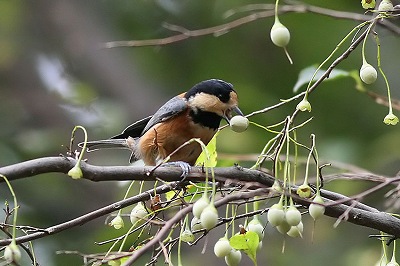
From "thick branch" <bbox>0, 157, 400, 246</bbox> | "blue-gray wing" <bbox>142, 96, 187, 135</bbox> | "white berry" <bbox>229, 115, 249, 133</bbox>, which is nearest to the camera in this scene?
"thick branch" <bbox>0, 157, 400, 246</bbox>

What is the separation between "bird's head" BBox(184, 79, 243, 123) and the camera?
2998mm

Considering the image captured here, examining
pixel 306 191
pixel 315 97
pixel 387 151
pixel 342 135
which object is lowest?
pixel 306 191

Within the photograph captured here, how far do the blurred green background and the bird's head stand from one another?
1.54m

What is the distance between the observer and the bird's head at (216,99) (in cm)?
300

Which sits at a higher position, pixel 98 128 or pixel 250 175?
pixel 98 128

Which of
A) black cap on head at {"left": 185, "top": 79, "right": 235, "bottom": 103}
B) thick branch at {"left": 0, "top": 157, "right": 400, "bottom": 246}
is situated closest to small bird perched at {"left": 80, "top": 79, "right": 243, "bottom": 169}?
black cap on head at {"left": 185, "top": 79, "right": 235, "bottom": 103}

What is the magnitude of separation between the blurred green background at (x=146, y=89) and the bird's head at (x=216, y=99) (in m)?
1.54

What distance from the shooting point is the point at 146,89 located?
614 centimetres

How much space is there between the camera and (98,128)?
5.93 metres

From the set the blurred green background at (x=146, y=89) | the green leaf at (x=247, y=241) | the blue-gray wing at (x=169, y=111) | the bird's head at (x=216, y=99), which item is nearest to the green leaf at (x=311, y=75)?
the bird's head at (x=216, y=99)

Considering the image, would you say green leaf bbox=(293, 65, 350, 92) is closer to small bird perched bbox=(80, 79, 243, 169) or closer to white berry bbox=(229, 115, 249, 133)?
small bird perched bbox=(80, 79, 243, 169)

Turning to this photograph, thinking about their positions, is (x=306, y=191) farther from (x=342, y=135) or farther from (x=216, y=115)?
(x=342, y=135)

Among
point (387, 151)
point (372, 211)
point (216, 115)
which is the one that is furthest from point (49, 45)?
point (372, 211)

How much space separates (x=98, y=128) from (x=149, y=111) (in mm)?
409
